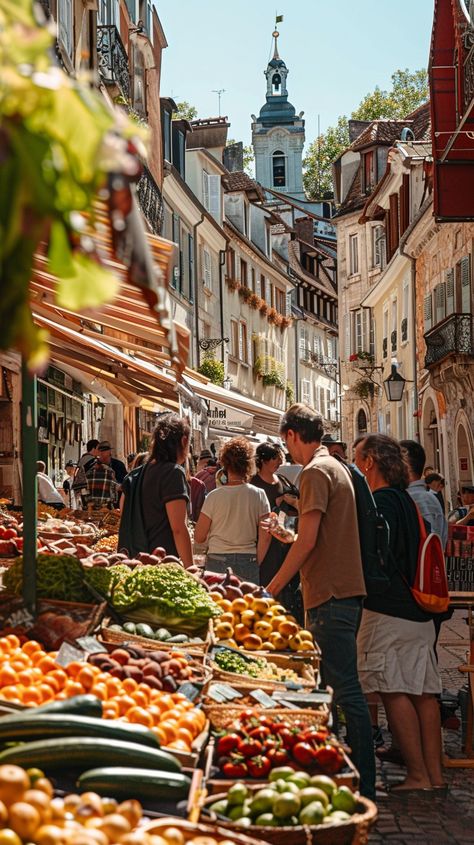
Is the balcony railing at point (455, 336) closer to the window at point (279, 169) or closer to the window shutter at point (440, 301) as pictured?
the window shutter at point (440, 301)

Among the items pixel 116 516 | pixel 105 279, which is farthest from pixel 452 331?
pixel 105 279

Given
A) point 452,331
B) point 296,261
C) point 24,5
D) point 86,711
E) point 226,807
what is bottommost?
point 226,807

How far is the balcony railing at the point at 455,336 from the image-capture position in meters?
25.3

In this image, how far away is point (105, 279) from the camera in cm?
171

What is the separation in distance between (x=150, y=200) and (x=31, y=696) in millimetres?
21503

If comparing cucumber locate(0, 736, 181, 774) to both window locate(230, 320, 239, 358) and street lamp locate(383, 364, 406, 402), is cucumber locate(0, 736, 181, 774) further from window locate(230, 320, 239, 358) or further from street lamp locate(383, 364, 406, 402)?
window locate(230, 320, 239, 358)

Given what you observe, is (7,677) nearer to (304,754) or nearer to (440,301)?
(304,754)

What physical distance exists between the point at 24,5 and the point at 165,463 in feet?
18.9

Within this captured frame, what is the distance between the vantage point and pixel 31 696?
13.4 ft

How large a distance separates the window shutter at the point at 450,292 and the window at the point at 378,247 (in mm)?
13628

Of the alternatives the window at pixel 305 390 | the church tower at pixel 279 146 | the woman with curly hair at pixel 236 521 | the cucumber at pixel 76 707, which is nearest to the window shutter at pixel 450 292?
the woman with curly hair at pixel 236 521

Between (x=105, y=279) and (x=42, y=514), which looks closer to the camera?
(x=105, y=279)

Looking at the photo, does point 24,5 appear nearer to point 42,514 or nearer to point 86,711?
point 86,711

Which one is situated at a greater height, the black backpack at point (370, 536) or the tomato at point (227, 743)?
the black backpack at point (370, 536)
